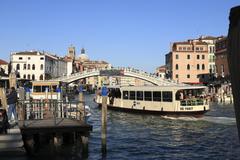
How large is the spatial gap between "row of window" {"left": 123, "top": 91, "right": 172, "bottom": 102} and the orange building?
36.7 m

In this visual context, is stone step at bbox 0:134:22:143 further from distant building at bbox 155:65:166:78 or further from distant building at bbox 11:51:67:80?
distant building at bbox 155:65:166:78

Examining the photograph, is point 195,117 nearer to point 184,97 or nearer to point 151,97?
point 184,97

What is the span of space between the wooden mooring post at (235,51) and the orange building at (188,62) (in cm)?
6158

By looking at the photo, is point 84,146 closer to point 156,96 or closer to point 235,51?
point 235,51

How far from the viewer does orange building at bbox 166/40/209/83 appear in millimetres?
63656

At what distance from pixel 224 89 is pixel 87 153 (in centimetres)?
3859

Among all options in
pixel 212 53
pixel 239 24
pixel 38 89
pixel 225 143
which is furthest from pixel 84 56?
pixel 239 24

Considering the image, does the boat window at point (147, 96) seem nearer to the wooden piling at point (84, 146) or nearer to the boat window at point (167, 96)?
the boat window at point (167, 96)

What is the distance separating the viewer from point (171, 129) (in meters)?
17.3

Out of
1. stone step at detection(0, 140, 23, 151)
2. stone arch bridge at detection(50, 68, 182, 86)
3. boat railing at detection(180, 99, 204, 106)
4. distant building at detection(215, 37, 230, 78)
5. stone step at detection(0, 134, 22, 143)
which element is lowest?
stone step at detection(0, 140, 23, 151)

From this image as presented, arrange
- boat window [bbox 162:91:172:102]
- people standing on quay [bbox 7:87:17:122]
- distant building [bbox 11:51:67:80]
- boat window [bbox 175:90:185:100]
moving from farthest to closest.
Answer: distant building [bbox 11:51:67:80], boat window [bbox 162:91:172:102], boat window [bbox 175:90:185:100], people standing on quay [bbox 7:87:17:122]

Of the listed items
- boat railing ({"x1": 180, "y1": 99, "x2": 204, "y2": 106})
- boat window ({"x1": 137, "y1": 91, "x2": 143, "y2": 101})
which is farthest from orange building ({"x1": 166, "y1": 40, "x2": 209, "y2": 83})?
boat railing ({"x1": 180, "y1": 99, "x2": 204, "y2": 106})

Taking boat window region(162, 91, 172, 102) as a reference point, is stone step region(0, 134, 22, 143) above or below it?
below

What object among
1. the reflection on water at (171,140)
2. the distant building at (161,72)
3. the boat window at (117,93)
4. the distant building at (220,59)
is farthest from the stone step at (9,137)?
the distant building at (161,72)
